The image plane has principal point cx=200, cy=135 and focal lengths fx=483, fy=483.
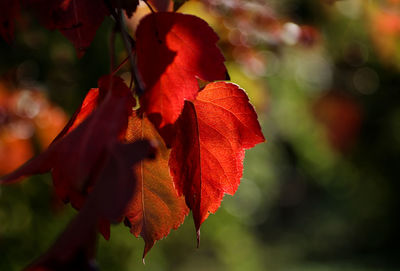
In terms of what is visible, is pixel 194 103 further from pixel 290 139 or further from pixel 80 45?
pixel 290 139

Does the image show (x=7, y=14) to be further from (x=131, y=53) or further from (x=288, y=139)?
(x=288, y=139)

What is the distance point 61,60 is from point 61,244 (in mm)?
1580

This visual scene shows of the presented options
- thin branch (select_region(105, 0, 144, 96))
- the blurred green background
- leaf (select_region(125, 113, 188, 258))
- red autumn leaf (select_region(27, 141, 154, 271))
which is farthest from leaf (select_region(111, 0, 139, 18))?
the blurred green background

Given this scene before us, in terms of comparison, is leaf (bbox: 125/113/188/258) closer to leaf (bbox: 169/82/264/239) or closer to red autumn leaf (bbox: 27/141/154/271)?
leaf (bbox: 169/82/264/239)

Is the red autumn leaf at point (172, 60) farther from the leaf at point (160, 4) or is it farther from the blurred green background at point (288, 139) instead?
the blurred green background at point (288, 139)

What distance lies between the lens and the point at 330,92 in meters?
5.71

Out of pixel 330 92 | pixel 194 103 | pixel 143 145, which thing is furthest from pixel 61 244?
pixel 330 92

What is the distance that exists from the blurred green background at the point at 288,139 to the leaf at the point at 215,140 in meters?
0.58

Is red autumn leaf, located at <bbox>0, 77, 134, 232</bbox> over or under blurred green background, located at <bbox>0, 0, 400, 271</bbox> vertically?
over

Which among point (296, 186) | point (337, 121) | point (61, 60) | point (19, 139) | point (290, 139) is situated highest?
point (61, 60)

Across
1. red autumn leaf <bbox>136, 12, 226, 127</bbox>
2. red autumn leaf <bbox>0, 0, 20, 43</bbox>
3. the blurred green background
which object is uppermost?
red autumn leaf <bbox>136, 12, 226, 127</bbox>

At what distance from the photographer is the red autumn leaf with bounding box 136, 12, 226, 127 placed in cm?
48

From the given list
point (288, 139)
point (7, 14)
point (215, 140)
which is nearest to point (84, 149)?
point (215, 140)

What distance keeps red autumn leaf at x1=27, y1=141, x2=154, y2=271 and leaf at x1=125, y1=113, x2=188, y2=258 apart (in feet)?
0.52
